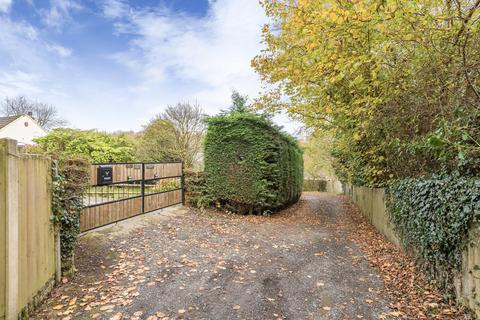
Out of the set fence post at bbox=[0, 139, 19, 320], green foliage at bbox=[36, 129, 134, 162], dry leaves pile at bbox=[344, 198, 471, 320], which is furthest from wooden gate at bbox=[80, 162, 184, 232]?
green foliage at bbox=[36, 129, 134, 162]

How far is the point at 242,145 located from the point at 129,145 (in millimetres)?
11029

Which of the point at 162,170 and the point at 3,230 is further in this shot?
the point at 162,170

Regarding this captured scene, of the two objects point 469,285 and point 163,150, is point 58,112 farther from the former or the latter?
point 469,285

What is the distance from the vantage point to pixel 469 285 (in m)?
2.86

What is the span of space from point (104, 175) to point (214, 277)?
363 centimetres

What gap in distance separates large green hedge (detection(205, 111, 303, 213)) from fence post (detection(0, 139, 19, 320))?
698 centimetres

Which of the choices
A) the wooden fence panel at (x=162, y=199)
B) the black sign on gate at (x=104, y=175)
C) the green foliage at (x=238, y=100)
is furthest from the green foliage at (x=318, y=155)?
the black sign on gate at (x=104, y=175)

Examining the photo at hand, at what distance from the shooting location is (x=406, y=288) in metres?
3.80

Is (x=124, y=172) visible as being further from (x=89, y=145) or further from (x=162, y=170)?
(x=89, y=145)

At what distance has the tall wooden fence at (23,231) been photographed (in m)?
2.32

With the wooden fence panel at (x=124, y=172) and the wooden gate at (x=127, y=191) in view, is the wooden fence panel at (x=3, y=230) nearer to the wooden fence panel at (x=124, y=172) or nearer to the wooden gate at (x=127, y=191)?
the wooden gate at (x=127, y=191)

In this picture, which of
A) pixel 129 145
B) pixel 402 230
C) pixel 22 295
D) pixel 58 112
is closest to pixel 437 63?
pixel 402 230

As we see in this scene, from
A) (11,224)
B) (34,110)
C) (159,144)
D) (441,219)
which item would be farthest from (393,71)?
(34,110)

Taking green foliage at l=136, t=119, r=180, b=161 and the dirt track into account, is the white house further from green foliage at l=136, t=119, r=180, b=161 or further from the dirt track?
the dirt track
